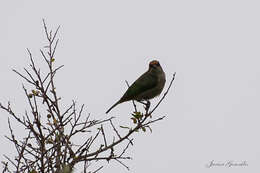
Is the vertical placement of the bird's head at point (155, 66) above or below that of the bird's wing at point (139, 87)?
above

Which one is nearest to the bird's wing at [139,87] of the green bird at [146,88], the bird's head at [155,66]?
the green bird at [146,88]

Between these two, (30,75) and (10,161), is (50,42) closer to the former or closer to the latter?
(30,75)

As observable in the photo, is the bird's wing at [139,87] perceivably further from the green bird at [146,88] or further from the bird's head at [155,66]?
the bird's head at [155,66]

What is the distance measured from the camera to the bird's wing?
959 cm

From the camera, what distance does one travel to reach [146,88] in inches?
381

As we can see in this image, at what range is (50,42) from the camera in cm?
591

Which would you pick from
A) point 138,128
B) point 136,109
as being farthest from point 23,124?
point 136,109

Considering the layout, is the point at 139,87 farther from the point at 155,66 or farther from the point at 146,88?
the point at 155,66

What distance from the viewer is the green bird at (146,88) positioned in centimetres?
A: 960

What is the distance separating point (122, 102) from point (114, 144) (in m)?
4.95

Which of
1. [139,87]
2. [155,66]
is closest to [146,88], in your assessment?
[139,87]

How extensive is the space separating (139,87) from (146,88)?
17 cm

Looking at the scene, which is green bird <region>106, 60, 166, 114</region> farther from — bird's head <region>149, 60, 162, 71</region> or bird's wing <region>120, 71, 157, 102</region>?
bird's head <region>149, 60, 162, 71</region>

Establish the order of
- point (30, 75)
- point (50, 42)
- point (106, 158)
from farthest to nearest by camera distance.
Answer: point (50, 42)
point (30, 75)
point (106, 158)
